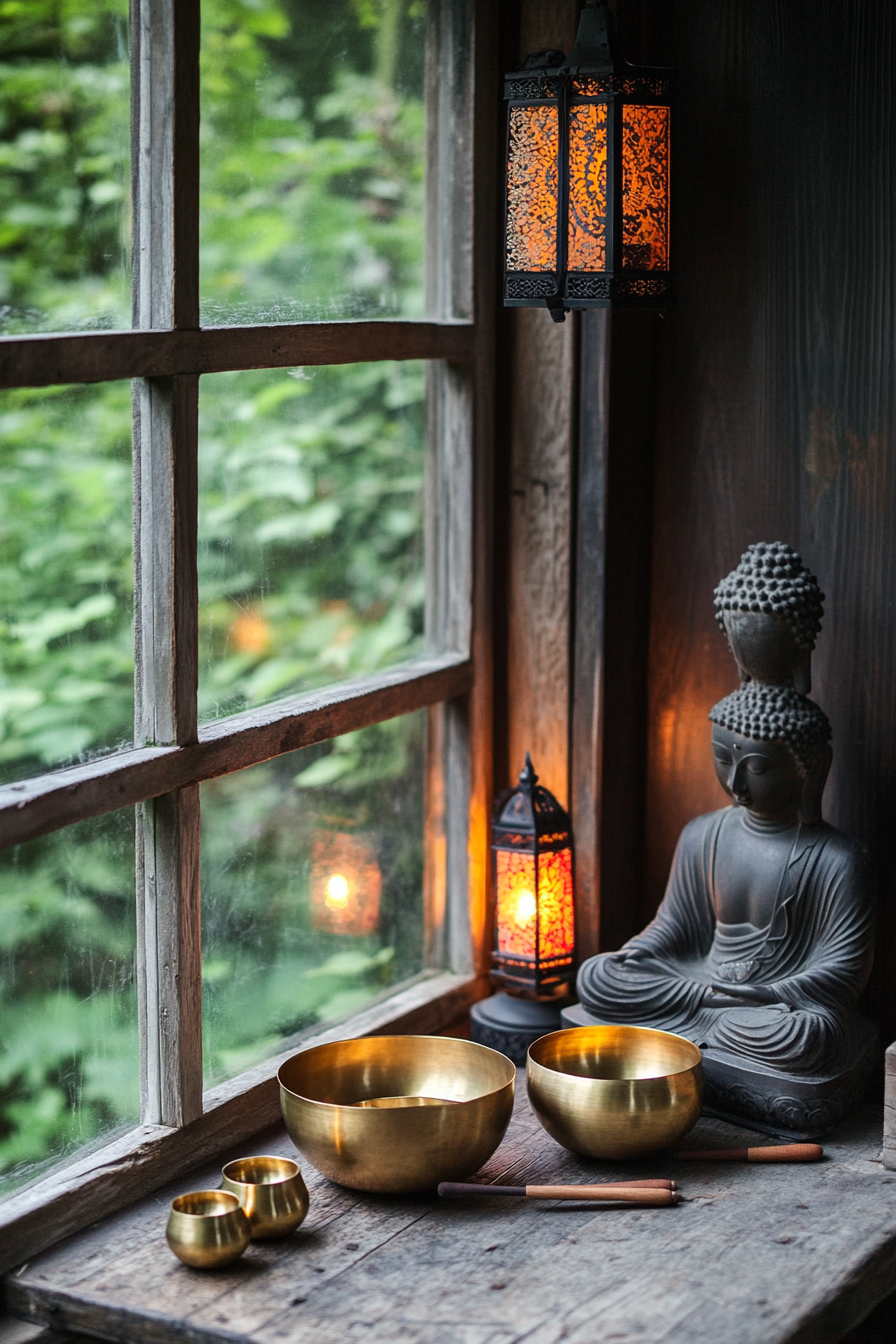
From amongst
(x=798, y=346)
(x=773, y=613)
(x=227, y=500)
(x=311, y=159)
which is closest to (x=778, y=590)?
(x=773, y=613)

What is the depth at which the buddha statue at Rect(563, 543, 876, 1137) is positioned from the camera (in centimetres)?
231

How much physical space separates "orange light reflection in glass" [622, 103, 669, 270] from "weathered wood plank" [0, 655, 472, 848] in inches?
29.7

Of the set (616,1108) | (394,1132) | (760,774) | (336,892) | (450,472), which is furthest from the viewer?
(450,472)

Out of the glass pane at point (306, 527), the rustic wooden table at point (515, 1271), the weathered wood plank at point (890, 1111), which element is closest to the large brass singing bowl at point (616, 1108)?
the rustic wooden table at point (515, 1271)

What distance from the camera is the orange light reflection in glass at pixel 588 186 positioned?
2215mm

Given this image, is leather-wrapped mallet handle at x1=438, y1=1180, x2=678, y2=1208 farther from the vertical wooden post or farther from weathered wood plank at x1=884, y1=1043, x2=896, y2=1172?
the vertical wooden post

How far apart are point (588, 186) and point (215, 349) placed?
1.84 feet

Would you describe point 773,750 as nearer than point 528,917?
Yes

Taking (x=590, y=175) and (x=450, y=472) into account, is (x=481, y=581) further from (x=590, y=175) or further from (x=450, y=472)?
(x=590, y=175)

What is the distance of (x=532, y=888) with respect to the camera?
2.61 meters

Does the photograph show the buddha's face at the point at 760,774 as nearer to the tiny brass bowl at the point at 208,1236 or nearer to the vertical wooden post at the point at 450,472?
the vertical wooden post at the point at 450,472

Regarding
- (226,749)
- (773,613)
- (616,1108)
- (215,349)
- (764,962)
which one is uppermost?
(215,349)

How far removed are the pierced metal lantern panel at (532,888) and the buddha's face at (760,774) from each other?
313 mm

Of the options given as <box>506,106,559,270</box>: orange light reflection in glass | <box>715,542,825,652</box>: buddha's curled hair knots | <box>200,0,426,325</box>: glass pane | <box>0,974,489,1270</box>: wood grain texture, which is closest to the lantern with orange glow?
<box>0,974,489,1270</box>: wood grain texture
